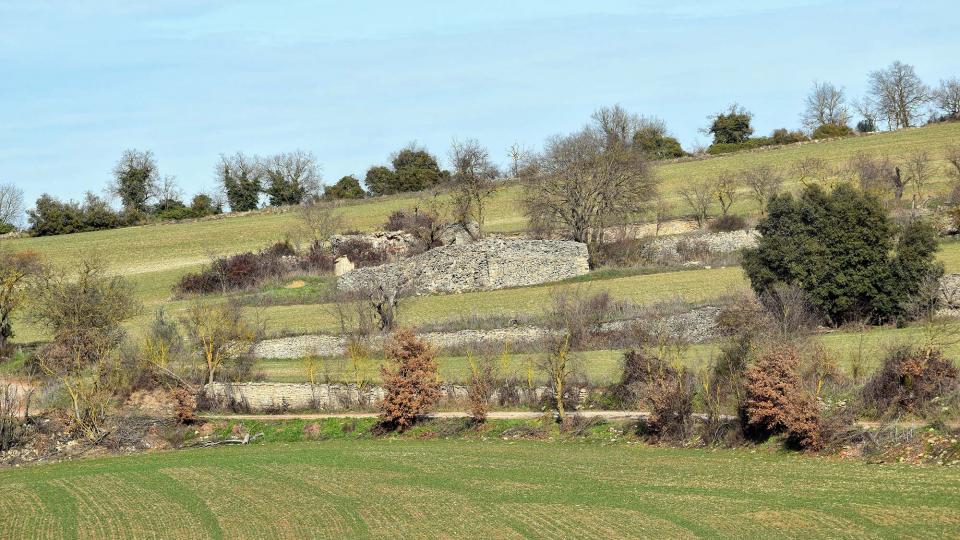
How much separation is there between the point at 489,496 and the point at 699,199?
182 ft

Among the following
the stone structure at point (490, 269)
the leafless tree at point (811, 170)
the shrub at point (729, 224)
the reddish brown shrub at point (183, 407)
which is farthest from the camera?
the leafless tree at point (811, 170)

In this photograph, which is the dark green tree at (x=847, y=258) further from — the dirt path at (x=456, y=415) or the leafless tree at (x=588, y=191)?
the leafless tree at (x=588, y=191)

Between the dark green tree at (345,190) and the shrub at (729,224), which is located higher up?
the dark green tree at (345,190)

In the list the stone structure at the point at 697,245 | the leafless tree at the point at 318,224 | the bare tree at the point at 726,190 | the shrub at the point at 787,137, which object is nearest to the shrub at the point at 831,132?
the shrub at the point at 787,137

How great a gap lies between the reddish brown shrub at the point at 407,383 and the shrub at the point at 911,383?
46.8 feet

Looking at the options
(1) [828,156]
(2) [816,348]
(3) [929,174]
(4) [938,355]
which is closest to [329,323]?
(2) [816,348]

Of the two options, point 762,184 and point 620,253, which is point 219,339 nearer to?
point 620,253

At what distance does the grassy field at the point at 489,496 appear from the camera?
24500 mm

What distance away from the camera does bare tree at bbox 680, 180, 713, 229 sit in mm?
80438

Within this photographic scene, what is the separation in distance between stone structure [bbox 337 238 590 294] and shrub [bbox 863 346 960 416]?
35.5 m

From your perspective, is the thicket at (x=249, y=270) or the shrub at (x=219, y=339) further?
the thicket at (x=249, y=270)

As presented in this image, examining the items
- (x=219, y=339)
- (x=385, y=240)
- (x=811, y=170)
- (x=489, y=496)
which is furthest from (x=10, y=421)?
(x=811, y=170)

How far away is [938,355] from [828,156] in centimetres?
6567

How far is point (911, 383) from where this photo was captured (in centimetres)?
3331
